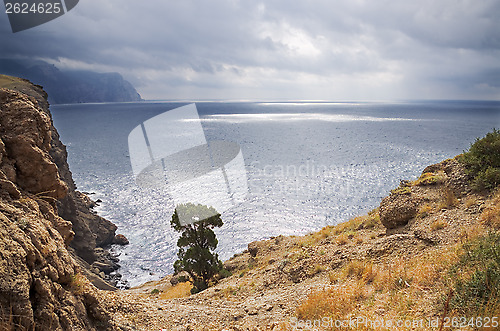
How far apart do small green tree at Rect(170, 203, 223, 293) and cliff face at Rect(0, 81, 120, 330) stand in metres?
13.9

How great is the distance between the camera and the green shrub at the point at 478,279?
5.34 m

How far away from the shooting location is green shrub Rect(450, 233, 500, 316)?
5.34 m

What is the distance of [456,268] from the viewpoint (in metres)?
6.88

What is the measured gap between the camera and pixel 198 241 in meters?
21.4

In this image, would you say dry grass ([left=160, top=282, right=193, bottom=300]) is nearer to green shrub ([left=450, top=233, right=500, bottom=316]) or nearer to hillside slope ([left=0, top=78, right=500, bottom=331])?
hillside slope ([left=0, top=78, right=500, bottom=331])

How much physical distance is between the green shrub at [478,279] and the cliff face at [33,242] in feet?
23.9

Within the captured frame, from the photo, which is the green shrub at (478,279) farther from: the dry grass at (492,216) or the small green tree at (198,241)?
the small green tree at (198,241)

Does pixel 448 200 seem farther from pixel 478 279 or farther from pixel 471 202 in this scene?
pixel 478 279

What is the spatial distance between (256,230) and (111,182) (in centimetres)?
3955

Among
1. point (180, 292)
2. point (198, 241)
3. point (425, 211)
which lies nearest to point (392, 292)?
point (425, 211)

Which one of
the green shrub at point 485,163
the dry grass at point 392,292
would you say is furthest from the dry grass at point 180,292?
the green shrub at point 485,163

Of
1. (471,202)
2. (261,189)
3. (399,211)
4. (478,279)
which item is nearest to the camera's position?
(478,279)

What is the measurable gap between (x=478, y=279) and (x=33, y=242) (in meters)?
8.64

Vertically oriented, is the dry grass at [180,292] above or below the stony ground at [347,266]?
below
